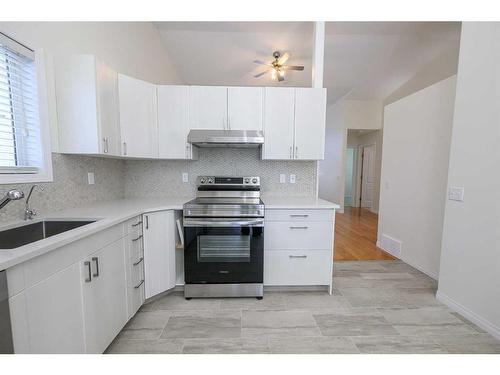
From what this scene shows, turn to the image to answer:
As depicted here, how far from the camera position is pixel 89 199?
208 cm

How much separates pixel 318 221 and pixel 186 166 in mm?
1675

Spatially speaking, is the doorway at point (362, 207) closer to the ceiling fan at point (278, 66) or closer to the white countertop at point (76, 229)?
the white countertop at point (76, 229)

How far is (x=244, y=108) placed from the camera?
92.5 inches

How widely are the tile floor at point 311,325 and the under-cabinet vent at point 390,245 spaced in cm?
76

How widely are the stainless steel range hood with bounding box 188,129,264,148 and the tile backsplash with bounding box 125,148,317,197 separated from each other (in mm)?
399

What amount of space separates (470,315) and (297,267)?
1.43 m

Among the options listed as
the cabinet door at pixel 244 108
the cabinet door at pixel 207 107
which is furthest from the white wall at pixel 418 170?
the cabinet door at pixel 207 107

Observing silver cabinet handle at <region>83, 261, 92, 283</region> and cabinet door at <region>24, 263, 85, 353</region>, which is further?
silver cabinet handle at <region>83, 261, 92, 283</region>

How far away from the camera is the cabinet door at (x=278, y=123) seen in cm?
235

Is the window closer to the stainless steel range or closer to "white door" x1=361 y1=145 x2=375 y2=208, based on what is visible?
the stainless steel range

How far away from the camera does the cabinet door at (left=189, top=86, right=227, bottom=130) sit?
233 cm

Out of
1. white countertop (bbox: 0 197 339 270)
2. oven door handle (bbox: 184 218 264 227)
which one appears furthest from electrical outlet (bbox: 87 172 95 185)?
oven door handle (bbox: 184 218 264 227)

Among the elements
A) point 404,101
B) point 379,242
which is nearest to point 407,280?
point 379,242
